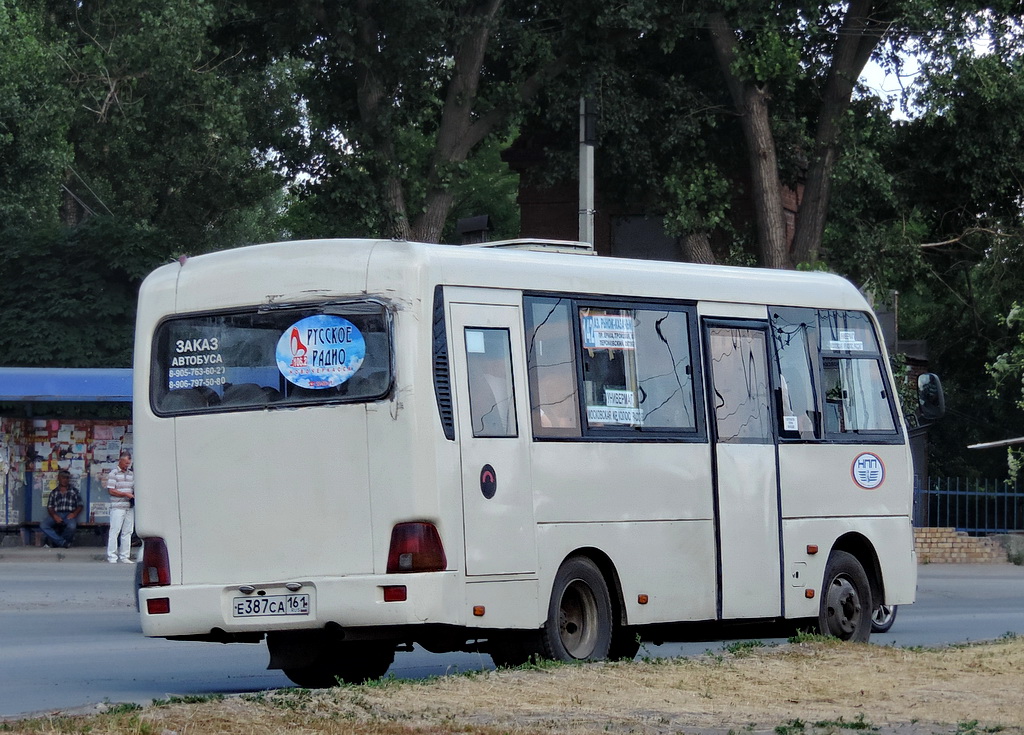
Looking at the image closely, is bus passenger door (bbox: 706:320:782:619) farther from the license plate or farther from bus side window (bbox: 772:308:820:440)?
the license plate

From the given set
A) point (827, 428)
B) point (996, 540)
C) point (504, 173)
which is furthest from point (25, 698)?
point (504, 173)

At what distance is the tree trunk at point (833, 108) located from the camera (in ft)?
94.2

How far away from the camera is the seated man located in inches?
1152

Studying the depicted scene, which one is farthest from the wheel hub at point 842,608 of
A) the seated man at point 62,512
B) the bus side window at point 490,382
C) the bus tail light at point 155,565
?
the seated man at point 62,512

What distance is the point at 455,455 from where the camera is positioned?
10172 millimetres

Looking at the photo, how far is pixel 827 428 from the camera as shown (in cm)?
1327

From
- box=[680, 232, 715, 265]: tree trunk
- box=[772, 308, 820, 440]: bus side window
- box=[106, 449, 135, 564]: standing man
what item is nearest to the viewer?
box=[772, 308, 820, 440]: bus side window

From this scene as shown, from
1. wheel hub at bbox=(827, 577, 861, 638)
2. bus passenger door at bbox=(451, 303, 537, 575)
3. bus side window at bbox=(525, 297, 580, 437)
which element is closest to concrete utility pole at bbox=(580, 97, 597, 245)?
wheel hub at bbox=(827, 577, 861, 638)

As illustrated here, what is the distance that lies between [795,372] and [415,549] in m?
4.30

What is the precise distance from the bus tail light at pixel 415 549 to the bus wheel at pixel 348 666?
1.75 m

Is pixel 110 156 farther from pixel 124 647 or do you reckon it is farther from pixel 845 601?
pixel 845 601

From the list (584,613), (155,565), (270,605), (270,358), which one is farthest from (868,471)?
(155,565)

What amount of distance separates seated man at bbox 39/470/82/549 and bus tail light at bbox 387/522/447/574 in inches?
805

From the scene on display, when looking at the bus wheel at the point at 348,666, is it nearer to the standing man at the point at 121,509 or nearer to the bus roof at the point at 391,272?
the bus roof at the point at 391,272
